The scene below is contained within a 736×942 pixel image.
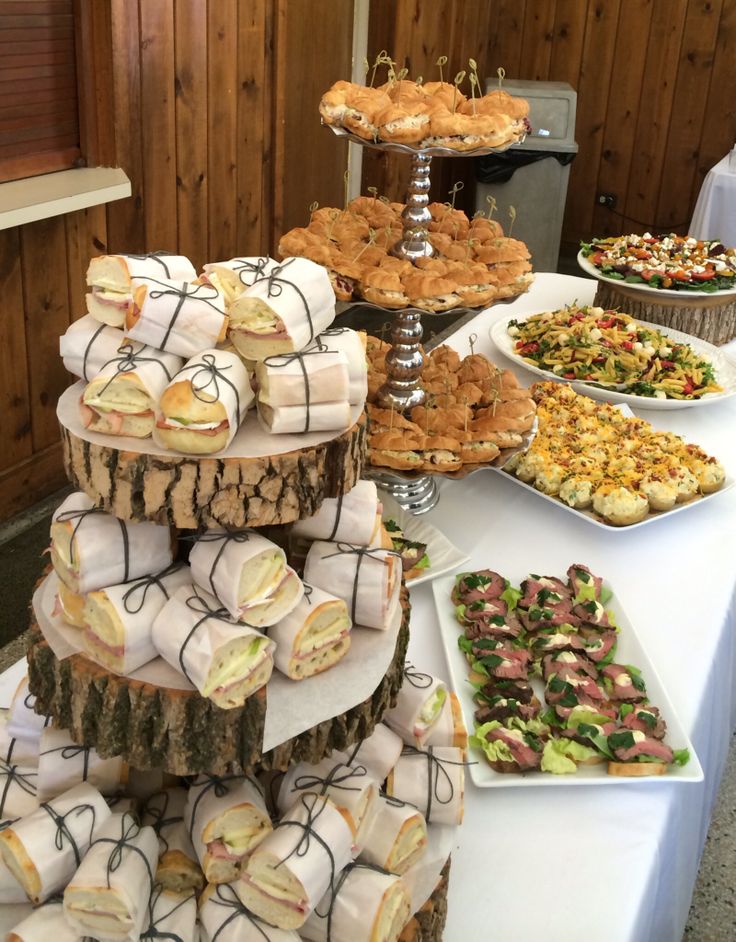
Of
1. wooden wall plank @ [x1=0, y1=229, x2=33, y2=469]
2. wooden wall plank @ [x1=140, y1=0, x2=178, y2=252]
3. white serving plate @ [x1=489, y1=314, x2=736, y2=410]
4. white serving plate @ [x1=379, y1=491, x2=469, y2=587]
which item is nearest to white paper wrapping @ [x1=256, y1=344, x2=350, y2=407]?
white serving plate @ [x1=379, y1=491, x2=469, y2=587]

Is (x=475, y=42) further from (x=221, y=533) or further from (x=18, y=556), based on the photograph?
(x=221, y=533)

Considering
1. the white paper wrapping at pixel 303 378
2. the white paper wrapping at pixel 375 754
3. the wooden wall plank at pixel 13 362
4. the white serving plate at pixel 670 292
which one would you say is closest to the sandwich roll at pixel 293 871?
the white paper wrapping at pixel 375 754

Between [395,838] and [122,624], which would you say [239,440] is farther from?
[395,838]

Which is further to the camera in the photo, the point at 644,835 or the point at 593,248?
the point at 593,248

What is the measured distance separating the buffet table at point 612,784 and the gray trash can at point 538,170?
3.20 meters

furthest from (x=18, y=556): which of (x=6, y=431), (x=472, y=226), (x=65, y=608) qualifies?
(x=65, y=608)

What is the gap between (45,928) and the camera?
768mm

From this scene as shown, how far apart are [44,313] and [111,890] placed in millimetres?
2243

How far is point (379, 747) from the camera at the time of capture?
0.93 m

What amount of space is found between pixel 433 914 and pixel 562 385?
4.07 ft

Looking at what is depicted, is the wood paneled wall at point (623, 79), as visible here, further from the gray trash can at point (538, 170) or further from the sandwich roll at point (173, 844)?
the sandwich roll at point (173, 844)

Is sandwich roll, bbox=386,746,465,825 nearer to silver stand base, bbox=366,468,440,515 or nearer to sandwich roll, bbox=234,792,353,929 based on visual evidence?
sandwich roll, bbox=234,792,353,929

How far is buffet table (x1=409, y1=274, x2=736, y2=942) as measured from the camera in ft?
3.07

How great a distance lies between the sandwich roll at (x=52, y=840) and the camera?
0.78 m
